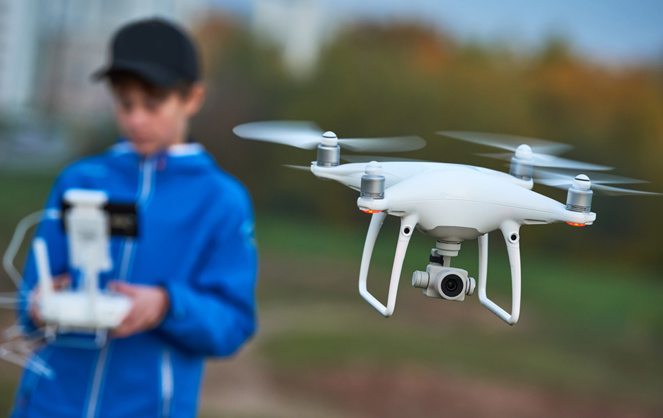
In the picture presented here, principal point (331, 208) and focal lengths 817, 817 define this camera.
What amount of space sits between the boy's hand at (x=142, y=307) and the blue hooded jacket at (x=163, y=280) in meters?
0.02

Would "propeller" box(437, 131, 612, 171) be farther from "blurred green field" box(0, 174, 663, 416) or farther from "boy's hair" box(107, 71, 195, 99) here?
"blurred green field" box(0, 174, 663, 416)

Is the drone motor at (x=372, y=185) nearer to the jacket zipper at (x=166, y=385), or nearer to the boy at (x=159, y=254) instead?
the boy at (x=159, y=254)

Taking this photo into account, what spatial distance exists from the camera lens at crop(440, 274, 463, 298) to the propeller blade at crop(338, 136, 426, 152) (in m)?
0.11

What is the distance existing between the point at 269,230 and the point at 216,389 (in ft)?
2.65

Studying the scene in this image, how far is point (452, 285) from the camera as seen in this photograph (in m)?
0.64

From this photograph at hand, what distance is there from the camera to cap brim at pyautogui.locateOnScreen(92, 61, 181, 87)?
4.57 ft

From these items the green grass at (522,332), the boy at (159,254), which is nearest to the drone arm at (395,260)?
the boy at (159,254)

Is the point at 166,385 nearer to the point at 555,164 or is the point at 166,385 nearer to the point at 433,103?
the point at 555,164

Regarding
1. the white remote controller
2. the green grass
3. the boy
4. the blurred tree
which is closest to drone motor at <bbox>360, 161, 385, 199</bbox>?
the white remote controller

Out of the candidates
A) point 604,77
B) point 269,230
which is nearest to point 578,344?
point 604,77

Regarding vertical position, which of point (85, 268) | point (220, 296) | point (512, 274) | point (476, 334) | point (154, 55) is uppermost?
point (154, 55)

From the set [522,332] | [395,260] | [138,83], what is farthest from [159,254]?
[522,332]

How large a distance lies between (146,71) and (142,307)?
0.41 meters

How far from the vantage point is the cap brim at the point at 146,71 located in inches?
54.9
